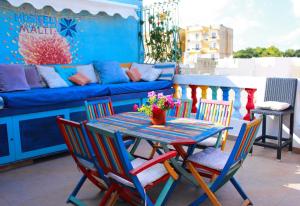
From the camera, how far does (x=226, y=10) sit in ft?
170

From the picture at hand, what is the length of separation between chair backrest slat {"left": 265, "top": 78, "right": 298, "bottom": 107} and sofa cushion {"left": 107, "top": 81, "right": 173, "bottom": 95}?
2.06 m

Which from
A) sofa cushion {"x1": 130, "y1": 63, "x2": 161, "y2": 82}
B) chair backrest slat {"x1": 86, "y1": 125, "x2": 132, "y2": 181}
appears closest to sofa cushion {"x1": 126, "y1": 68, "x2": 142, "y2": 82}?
sofa cushion {"x1": 130, "y1": 63, "x2": 161, "y2": 82}

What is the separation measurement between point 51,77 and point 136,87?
1505 millimetres

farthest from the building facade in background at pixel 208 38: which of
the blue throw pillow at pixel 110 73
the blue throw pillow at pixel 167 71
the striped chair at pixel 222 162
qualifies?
the striped chair at pixel 222 162

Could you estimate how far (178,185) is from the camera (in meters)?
3.56

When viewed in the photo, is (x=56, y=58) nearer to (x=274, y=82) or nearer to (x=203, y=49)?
(x=274, y=82)

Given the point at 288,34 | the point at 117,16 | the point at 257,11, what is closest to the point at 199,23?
the point at 257,11

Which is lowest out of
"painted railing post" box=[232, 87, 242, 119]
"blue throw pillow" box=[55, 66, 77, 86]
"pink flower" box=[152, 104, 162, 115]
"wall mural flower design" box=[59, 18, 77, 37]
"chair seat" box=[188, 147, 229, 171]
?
"chair seat" box=[188, 147, 229, 171]

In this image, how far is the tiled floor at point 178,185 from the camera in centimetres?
317

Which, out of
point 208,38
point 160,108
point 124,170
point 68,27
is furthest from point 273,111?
point 208,38

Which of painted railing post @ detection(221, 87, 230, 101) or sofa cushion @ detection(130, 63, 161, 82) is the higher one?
sofa cushion @ detection(130, 63, 161, 82)

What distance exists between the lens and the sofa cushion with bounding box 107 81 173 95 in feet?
17.2

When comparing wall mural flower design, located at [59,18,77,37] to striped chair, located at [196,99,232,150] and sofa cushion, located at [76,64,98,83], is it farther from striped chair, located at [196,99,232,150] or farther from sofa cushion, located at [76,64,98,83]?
striped chair, located at [196,99,232,150]

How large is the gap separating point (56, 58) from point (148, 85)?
5.88ft
